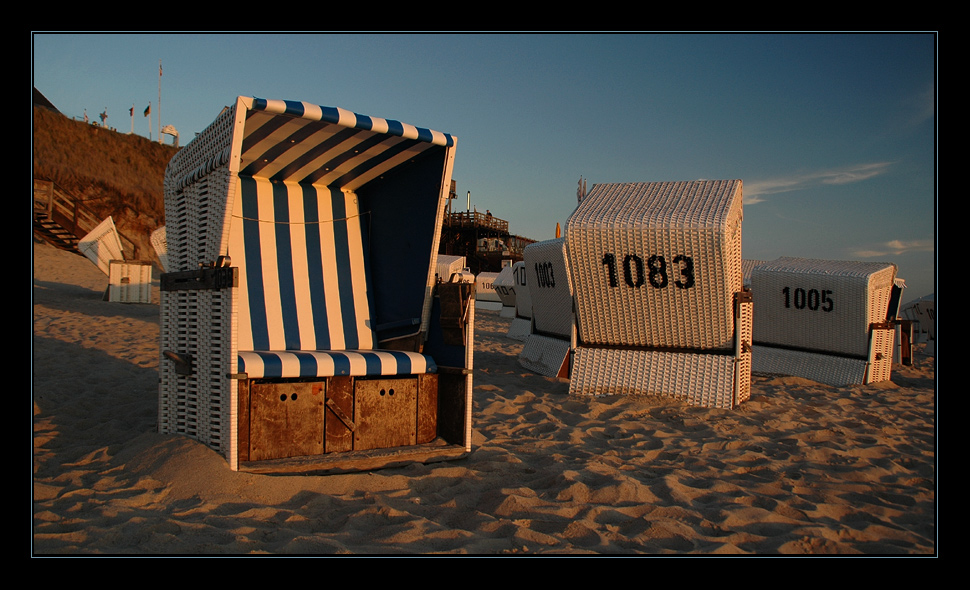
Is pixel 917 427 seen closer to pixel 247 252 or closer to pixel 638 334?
pixel 638 334

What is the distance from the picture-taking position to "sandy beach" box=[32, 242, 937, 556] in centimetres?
244

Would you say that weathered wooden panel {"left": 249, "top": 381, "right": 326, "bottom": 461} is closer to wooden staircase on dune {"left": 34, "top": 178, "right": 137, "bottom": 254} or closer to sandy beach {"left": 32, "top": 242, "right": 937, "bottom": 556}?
sandy beach {"left": 32, "top": 242, "right": 937, "bottom": 556}

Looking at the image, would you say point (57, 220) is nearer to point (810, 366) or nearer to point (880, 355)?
point (810, 366)

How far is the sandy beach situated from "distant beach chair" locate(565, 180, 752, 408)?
534mm

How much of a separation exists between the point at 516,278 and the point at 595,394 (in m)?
6.43

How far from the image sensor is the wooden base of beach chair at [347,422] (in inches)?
132

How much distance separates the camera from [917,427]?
5.13m

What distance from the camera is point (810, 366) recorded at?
341 inches

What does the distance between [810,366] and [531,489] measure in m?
7.14

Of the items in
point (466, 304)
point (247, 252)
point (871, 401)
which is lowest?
point (871, 401)

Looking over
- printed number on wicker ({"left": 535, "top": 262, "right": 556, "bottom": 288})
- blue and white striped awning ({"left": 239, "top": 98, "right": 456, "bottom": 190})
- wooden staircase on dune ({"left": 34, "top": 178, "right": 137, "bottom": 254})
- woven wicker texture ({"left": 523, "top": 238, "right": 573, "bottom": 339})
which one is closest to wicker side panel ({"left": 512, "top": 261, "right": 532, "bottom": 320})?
woven wicker texture ({"left": 523, "top": 238, "right": 573, "bottom": 339})

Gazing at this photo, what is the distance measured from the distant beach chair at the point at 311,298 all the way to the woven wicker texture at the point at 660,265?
2581 mm

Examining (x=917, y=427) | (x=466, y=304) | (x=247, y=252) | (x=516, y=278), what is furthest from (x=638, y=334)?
(x=516, y=278)

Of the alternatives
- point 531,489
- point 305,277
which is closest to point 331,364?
point 305,277
